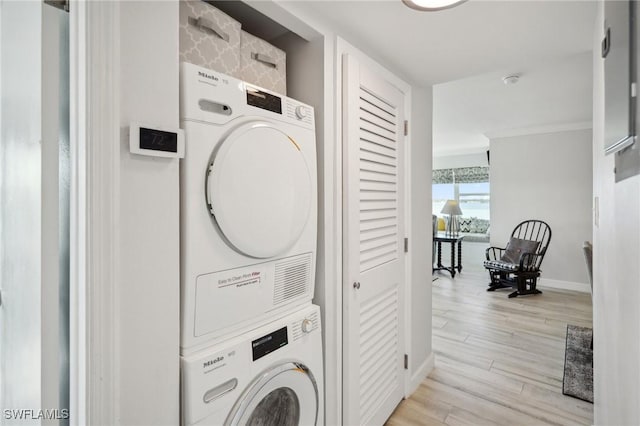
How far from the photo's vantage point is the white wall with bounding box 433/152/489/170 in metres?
6.52

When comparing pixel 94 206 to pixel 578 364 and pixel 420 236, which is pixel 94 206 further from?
pixel 578 364

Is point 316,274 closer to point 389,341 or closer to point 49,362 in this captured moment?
point 389,341

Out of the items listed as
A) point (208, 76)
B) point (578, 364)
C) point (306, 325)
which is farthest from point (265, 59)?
point (578, 364)

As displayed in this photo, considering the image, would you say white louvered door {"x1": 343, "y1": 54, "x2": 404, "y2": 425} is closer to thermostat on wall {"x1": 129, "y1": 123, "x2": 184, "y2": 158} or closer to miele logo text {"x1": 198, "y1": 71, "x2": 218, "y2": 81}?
miele logo text {"x1": 198, "y1": 71, "x2": 218, "y2": 81}

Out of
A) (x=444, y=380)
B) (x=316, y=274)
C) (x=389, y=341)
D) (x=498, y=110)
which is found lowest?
(x=444, y=380)

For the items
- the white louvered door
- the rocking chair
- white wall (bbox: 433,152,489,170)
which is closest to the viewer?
the white louvered door

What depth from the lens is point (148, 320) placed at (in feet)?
2.74

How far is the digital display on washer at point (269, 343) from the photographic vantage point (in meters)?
1.11

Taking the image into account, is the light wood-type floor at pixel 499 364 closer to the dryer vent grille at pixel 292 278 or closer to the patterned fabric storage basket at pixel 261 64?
the dryer vent grille at pixel 292 278

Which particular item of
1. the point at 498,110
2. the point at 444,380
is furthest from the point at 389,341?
the point at 498,110

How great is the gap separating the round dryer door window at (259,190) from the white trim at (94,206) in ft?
0.96

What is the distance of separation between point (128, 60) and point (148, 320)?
0.68 m

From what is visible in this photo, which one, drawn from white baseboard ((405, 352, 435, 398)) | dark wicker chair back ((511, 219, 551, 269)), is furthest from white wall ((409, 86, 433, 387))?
dark wicker chair back ((511, 219, 551, 269))

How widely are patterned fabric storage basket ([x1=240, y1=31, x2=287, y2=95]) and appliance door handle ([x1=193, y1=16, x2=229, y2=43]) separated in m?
0.12
